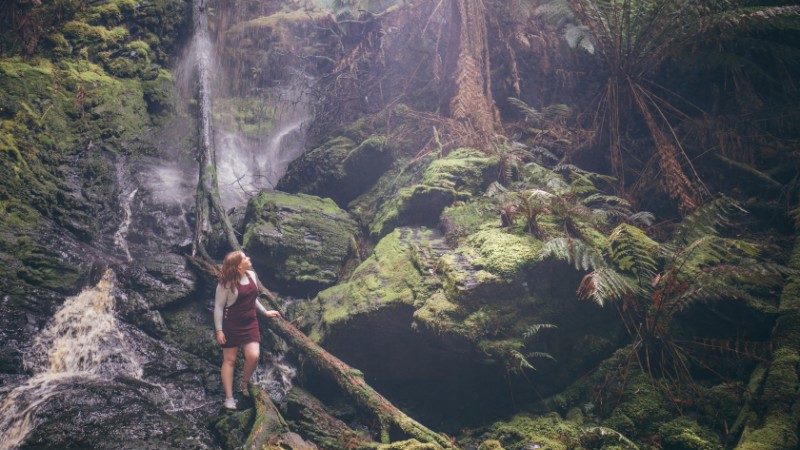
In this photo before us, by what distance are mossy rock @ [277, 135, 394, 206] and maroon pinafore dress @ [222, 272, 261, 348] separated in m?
3.78

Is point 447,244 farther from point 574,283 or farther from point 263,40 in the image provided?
point 263,40

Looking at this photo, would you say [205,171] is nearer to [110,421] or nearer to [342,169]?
[342,169]

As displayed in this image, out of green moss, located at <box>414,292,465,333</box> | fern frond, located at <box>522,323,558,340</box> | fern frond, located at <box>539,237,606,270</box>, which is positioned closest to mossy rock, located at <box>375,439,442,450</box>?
green moss, located at <box>414,292,465,333</box>

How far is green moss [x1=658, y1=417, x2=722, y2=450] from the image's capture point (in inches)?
162

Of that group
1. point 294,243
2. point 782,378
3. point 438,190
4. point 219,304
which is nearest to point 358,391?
point 219,304

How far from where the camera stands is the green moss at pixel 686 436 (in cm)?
412

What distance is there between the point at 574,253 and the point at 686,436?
2007mm

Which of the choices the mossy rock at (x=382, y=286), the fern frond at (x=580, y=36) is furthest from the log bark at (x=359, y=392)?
the fern frond at (x=580, y=36)

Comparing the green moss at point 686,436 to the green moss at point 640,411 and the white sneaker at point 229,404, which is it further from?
the white sneaker at point 229,404

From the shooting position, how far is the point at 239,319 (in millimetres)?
5574

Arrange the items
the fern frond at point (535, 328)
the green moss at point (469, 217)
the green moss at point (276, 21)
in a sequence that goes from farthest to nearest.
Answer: the green moss at point (276, 21) → the green moss at point (469, 217) → the fern frond at point (535, 328)

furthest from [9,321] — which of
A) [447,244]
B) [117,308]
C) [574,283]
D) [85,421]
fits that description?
[574,283]

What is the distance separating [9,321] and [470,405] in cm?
571

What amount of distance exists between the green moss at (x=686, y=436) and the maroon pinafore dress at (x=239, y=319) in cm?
465
